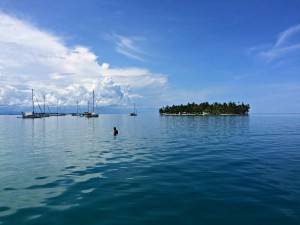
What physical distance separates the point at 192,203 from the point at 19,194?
10.2m

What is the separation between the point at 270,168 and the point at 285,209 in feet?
33.2

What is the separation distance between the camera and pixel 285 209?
41.0 feet

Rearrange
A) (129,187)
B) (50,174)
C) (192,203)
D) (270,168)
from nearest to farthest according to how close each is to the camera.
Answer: (192,203) < (129,187) < (50,174) < (270,168)

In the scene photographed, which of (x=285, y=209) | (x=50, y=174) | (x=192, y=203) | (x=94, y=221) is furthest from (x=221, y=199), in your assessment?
(x=50, y=174)

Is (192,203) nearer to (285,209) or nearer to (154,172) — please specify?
(285,209)

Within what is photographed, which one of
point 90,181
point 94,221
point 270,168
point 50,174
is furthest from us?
point 270,168

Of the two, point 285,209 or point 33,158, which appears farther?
point 33,158

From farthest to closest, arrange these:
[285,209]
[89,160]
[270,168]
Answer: [89,160]
[270,168]
[285,209]

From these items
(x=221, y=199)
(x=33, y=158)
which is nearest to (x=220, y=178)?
(x=221, y=199)

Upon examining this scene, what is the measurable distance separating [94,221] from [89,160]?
1596 cm

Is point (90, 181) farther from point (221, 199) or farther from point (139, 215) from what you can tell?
point (221, 199)

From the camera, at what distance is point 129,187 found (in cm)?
1659

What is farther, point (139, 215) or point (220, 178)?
point (220, 178)

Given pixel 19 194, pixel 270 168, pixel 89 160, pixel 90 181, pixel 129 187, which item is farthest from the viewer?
pixel 89 160
